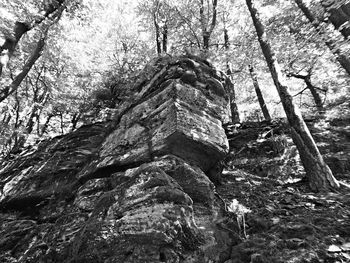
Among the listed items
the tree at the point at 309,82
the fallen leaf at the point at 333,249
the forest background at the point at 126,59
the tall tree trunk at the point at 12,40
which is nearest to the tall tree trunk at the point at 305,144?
the tree at the point at 309,82

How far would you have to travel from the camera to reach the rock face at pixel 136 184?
3.37 metres

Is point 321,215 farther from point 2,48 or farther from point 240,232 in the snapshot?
point 2,48

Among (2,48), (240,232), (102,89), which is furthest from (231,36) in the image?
(240,232)

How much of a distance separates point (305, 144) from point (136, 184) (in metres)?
4.83

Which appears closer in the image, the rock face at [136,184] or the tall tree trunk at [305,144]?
the rock face at [136,184]

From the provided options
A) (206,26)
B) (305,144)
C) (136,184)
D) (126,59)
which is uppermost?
(206,26)

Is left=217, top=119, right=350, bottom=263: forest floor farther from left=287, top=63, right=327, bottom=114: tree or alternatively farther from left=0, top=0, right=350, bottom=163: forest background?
left=0, top=0, right=350, bottom=163: forest background

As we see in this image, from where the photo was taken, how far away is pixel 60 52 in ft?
45.3

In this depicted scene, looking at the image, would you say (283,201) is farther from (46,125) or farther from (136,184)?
(46,125)

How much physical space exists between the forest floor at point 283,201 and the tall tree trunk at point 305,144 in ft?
0.98

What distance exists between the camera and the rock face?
3.37m

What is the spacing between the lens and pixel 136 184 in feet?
13.9

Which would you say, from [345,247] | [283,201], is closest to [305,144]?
[283,201]

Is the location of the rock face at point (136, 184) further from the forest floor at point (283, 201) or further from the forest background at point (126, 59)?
the forest background at point (126, 59)
